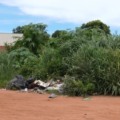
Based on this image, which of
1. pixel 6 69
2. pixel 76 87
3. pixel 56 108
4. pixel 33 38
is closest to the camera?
pixel 56 108

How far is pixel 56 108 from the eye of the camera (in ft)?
33.8

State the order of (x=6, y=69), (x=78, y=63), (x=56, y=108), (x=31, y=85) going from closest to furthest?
(x=56, y=108)
(x=78, y=63)
(x=31, y=85)
(x=6, y=69)

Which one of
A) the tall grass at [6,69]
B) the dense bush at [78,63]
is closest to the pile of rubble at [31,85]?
the dense bush at [78,63]

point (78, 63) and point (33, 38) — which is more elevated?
point (33, 38)

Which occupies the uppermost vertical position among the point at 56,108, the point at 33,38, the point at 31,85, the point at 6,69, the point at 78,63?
the point at 33,38

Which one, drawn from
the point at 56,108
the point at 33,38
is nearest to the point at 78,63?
the point at 56,108

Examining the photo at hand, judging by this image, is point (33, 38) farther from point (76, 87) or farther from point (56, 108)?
point (56, 108)

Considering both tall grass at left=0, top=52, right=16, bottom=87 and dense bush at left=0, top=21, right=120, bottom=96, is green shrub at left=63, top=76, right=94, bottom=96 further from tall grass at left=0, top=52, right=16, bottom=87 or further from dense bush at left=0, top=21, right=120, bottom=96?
tall grass at left=0, top=52, right=16, bottom=87

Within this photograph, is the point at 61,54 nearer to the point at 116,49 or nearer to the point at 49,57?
the point at 49,57

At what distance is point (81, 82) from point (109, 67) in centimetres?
111

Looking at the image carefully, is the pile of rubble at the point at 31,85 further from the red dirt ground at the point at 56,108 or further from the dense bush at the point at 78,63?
the red dirt ground at the point at 56,108

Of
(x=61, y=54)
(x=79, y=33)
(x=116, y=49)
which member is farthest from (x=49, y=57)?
(x=116, y=49)

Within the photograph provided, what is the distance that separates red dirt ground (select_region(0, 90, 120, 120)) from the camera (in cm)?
898

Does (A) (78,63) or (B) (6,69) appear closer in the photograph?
(A) (78,63)
